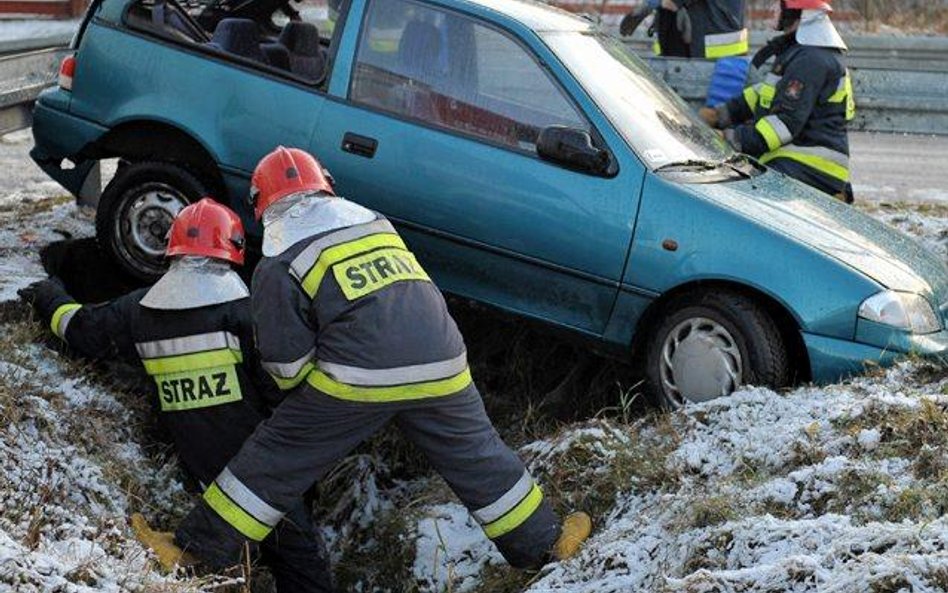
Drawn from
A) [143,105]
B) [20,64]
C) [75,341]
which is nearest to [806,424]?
[75,341]

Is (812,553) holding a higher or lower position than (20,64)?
lower

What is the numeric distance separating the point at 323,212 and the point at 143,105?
197 centimetres

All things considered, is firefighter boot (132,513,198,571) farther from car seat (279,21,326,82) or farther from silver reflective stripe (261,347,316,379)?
car seat (279,21,326,82)

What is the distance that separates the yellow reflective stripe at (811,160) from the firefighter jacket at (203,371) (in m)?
3.67

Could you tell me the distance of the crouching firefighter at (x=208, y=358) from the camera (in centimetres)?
561

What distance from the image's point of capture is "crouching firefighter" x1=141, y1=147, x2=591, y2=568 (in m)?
5.04

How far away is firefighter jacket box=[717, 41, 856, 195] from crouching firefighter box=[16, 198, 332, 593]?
3517mm

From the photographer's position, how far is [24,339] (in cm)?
599

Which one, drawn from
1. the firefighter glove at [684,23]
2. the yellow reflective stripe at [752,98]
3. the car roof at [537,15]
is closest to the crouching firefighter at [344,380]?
the car roof at [537,15]

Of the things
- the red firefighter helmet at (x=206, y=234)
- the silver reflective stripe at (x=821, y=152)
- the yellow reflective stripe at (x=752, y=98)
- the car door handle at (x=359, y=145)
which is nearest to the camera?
the red firefighter helmet at (x=206, y=234)

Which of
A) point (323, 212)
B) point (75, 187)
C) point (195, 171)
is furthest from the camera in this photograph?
point (75, 187)

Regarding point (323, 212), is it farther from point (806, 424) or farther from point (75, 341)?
point (806, 424)

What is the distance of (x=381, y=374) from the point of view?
5.04 m

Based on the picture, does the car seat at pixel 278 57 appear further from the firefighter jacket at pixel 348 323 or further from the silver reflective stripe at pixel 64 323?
the firefighter jacket at pixel 348 323
